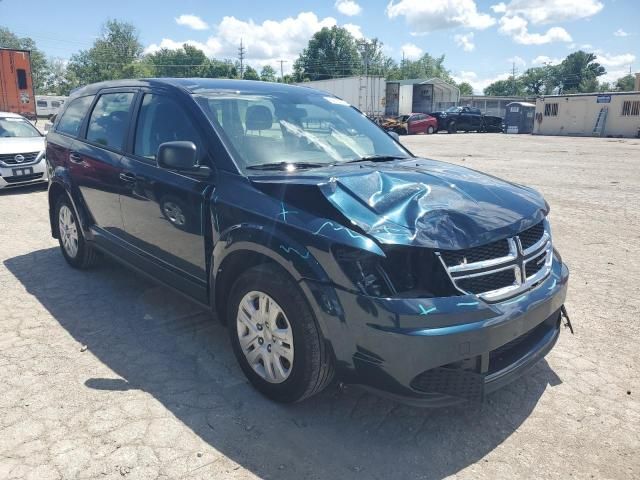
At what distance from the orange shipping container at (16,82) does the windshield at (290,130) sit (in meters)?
20.8

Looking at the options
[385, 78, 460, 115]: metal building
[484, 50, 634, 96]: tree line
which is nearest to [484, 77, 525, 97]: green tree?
[484, 50, 634, 96]: tree line

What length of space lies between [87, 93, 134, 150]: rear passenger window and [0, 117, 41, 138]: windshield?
6.93 meters

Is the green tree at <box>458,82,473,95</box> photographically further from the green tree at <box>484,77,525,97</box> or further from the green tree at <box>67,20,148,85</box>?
the green tree at <box>67,20,148,85</box>

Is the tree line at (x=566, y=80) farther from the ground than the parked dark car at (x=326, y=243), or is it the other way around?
the tree line at (x=566, y=80)

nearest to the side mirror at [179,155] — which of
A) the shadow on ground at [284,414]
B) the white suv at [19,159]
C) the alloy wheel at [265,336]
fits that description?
the alloy wheel at [265,336]

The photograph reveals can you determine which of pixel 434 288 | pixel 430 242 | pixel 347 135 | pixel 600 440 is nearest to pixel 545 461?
pixel 600 440

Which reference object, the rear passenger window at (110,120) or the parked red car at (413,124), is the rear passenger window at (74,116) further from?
the parked red car at (413,124)

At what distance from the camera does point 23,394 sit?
9.86 feet

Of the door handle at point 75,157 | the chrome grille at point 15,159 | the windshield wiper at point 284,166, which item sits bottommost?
the chrome grille at point 15,159

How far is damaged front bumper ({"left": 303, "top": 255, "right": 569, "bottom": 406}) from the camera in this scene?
229cm

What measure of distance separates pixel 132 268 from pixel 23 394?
134cm

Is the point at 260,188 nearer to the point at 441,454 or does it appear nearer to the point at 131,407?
the point at 131,407

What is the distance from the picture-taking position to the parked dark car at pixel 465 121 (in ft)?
117

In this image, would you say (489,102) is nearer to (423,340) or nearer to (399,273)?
(399,273)
